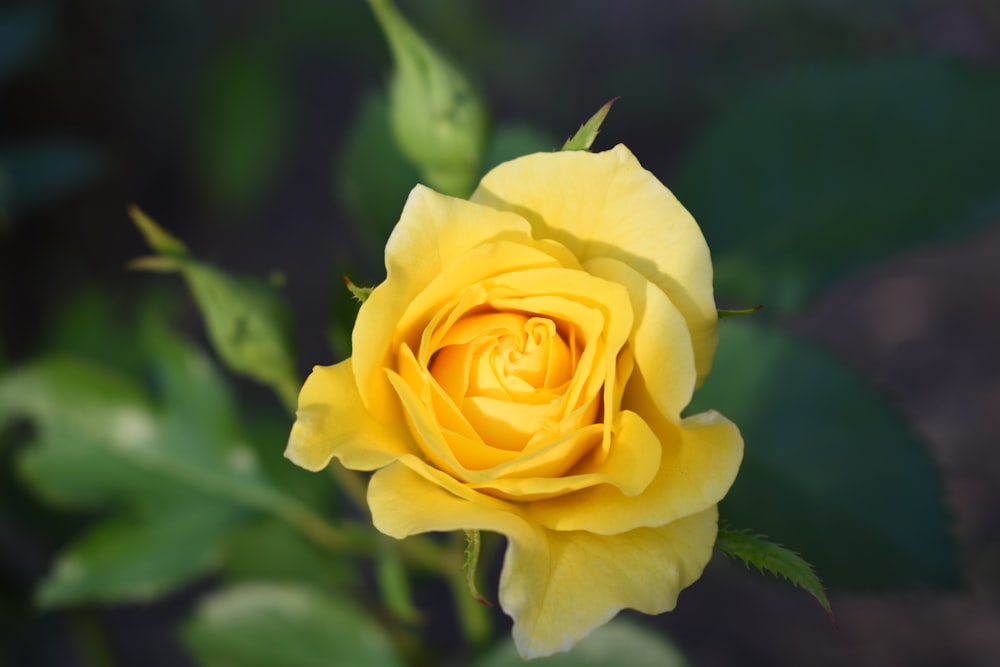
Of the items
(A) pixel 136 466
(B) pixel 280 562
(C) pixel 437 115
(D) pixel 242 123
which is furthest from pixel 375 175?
(D) pixel 242 123

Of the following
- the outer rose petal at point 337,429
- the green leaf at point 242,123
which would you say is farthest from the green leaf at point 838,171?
the green leaf at point 242,123

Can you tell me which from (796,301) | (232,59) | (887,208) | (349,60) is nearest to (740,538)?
(796,301)

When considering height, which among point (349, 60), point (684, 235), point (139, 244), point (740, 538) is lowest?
point (139, 244)

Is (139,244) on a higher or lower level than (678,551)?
lower

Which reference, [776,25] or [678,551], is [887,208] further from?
[776,25]

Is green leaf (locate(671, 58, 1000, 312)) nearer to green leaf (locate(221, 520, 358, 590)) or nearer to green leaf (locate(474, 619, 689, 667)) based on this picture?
green leaf (locate(474, 619, 689, 667))

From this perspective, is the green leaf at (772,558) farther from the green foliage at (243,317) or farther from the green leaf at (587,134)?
the green foliage at (243,317)

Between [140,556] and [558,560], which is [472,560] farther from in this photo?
[140,556]
